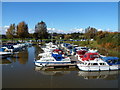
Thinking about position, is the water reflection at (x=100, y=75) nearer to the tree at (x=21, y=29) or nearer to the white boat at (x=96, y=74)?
the white boat at (x=96, y=74)

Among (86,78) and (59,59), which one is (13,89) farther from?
(59,59)

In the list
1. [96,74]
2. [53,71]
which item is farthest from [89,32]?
[96,74]

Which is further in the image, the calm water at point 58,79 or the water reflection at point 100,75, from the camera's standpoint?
the water reflection at point 100,75

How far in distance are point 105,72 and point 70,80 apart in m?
4.47

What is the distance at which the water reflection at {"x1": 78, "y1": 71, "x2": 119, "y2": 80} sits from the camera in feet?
49.3

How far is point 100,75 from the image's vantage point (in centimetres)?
1555

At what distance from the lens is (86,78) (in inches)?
575

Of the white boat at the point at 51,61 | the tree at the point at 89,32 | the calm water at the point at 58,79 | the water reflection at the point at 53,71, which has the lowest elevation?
the calm water at the point at 58,79

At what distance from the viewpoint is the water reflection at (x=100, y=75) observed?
1501 cm

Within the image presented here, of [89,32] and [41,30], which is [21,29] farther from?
[89,32]

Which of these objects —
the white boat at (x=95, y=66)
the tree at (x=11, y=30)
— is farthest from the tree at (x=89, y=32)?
the white boat at (x=95, y=66)

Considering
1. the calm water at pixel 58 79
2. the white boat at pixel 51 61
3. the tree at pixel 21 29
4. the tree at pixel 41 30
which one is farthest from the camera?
the tree at pixel 41 30

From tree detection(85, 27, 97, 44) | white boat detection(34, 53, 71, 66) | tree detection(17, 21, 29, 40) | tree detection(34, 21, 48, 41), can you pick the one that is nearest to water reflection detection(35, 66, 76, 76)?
white boat detection(34, 53, 71, 66)

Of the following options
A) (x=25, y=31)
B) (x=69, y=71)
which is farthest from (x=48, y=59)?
(x=25, y=31)
